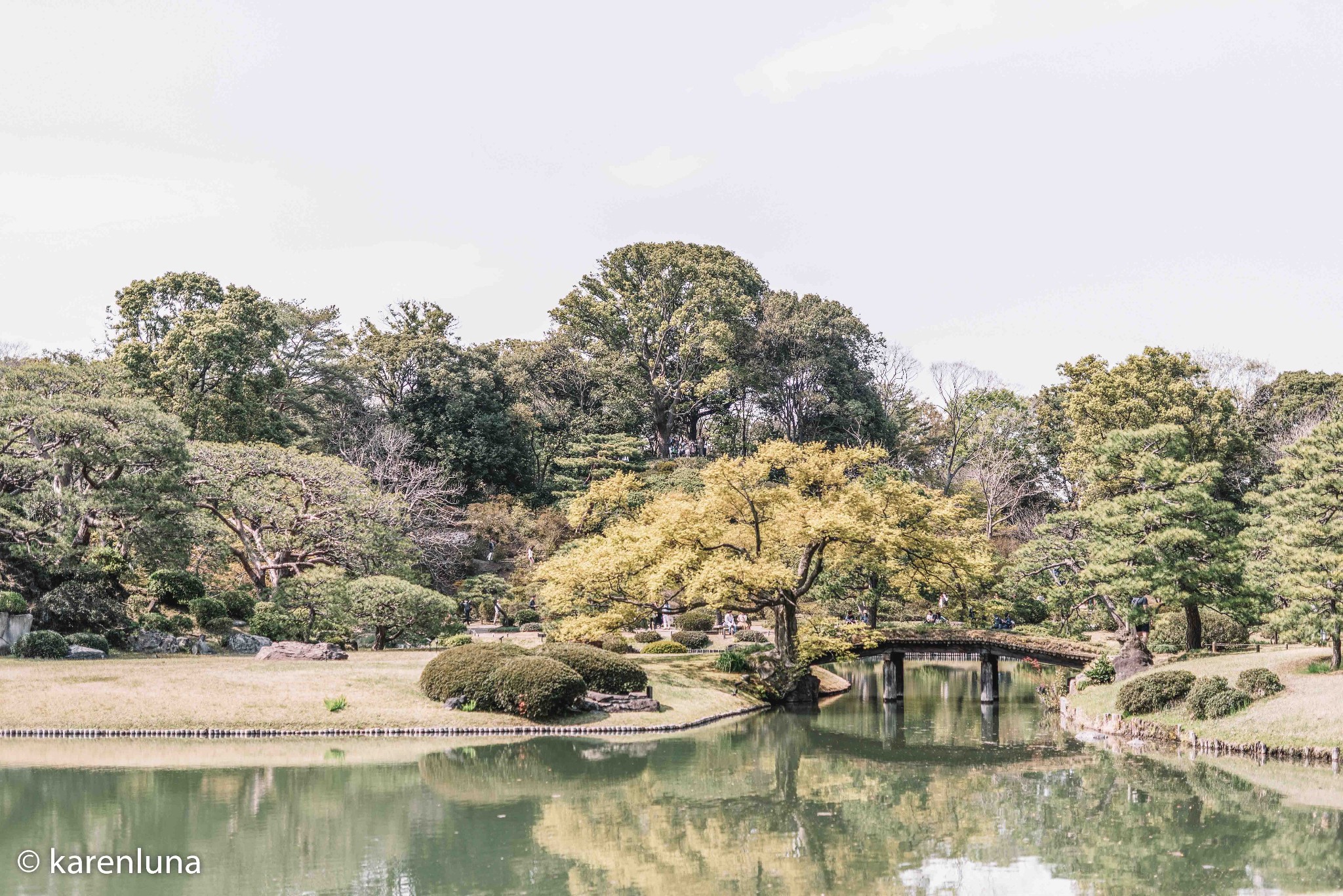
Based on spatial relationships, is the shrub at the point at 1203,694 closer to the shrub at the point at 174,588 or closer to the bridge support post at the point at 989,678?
the bridge support post at the point at 989,678

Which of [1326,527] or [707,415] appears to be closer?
[1326,527]

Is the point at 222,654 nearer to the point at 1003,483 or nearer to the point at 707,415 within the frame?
the point at 707,415

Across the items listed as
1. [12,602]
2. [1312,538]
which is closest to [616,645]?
[12,602]

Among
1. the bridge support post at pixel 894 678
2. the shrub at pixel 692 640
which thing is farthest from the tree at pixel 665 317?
the bridge support post at pixel 894 678

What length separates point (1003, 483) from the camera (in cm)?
5975

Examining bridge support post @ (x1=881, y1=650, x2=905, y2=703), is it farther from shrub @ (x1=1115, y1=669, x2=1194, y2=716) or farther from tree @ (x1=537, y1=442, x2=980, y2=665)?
shrub @ (x1=1115, y1=669, x2=1194, y2=716)

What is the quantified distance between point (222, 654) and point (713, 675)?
15158 millimetres

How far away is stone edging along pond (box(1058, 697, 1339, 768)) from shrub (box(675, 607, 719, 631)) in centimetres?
1689

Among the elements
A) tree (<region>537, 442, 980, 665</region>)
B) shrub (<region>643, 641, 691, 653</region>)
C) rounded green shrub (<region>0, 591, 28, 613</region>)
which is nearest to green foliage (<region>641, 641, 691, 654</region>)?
shrub (<region>643, 641, 691, 653</region>)

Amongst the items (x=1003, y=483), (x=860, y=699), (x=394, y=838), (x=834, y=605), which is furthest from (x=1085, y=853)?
(x=1003, y=483)

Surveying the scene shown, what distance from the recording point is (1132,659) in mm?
33125

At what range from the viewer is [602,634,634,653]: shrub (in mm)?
36406

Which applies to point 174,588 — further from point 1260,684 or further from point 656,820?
point 1260,684

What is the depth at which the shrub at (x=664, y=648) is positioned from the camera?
131ft
